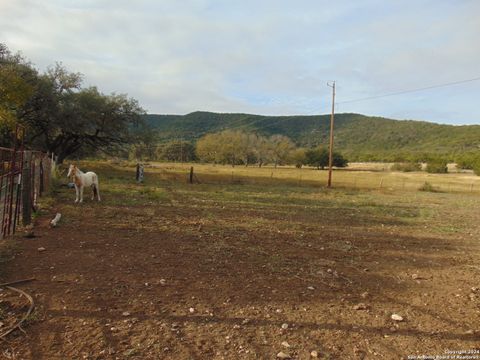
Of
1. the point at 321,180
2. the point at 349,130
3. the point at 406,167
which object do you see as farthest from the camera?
the point at 349,130

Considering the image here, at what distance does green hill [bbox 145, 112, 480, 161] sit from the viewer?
442ft

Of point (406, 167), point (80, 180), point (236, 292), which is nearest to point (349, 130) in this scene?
point (406, 167)

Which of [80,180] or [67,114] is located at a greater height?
[67,114]

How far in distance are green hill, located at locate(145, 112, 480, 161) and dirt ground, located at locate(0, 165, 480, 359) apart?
12181cm

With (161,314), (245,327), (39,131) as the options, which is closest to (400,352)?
(245,327)

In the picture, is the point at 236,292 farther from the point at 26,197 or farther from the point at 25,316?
the point at 26,197

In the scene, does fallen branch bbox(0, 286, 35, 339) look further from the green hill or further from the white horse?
the green hill

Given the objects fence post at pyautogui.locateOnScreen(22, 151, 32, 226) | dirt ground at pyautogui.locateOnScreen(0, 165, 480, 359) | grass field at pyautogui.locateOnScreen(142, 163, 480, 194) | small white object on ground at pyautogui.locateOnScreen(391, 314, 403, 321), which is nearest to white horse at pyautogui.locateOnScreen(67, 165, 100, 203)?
dirt ground at pyautogui.locateOnScreen(0, 165, 480, 359)

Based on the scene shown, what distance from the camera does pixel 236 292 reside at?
4.91 metres

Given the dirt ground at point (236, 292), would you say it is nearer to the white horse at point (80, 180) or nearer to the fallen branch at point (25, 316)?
the fallen branch at point (25, 316)

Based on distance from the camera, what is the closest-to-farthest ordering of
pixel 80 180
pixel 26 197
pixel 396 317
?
pixel 396 317, pixel 26 197, pixel 80 180

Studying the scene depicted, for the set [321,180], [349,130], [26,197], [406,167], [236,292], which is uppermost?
[349,130]

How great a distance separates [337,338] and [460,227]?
10.4 meters

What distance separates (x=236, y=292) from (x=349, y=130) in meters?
167
